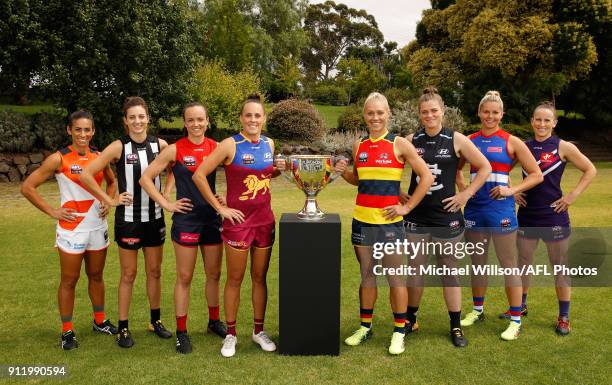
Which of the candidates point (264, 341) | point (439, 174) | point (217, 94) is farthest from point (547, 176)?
point (217, 94)

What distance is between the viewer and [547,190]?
14.7ft

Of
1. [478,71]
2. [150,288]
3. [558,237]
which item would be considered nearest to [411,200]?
[558,237]

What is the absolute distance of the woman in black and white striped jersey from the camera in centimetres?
410

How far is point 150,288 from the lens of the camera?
4312 mm

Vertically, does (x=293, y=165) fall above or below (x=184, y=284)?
above

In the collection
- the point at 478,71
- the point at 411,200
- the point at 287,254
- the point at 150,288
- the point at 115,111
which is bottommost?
the point at 150,288

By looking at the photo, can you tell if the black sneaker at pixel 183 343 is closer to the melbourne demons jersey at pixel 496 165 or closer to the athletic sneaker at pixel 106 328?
the athletic sneaker at pixel 106 328

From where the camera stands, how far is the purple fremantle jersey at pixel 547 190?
14.7 feet

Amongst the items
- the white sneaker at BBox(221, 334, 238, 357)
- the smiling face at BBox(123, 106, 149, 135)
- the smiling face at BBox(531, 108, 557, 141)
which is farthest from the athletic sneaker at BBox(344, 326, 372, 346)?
the smiling face at BBox(123, 106, 149, 135)

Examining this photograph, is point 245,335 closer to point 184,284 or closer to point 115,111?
point 184,284

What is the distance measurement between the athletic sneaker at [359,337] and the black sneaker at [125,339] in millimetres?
1809

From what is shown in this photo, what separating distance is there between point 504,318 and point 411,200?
1922mm

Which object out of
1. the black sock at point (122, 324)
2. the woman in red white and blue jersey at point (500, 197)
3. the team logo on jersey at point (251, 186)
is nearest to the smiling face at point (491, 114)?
the woman in red white and blue jersey at point (500, 197)

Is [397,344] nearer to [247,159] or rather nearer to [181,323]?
[181,323]
